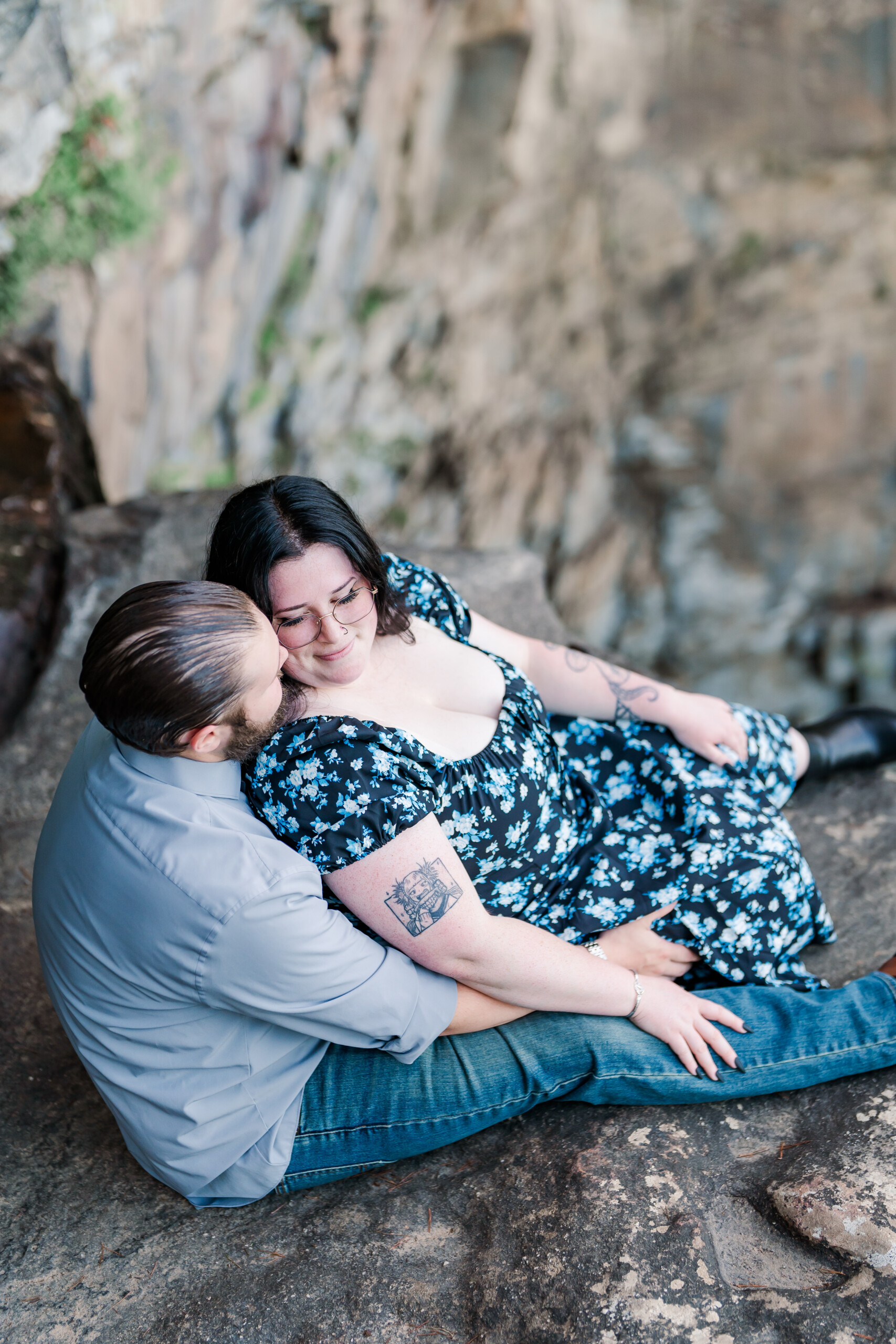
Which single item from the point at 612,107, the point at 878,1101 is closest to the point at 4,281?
the point at 878,1101

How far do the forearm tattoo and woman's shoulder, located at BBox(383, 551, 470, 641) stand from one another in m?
0.23

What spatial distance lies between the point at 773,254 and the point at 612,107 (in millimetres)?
1607

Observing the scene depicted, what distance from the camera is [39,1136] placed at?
6.18 feet

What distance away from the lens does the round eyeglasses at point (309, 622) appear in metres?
1.73

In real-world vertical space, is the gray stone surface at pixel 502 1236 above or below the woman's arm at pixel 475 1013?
below

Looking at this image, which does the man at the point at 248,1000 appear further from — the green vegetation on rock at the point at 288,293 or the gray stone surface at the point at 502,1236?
the green vegetation on rock at the point at 288,293

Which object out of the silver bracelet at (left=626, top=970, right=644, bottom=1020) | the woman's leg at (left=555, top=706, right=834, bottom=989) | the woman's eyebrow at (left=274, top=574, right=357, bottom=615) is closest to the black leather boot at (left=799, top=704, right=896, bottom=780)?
the woman's leg at (left=555, top=706, right=834, bottom=989)

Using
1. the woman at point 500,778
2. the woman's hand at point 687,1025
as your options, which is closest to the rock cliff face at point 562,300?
the woman at point 500,778

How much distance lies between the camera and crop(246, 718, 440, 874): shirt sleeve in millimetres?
1604

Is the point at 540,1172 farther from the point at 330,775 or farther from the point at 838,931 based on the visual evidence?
the point at 838,931

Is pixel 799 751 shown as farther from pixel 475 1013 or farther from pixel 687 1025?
pixel 475 1013

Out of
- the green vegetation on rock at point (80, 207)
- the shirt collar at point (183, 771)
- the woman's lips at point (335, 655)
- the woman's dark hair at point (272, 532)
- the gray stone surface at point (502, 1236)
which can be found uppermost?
the green vegetation on rock at point (80, 207)

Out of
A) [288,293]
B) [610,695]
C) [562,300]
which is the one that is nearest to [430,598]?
[610,695]

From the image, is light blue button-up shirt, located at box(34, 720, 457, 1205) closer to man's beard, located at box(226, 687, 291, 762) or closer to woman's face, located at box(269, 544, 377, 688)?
man's beard, located at box(226, 687, 291, 762)
